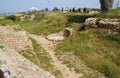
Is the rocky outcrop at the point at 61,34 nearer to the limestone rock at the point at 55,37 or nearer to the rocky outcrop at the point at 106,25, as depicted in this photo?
the limestone rock at the point at 55,37

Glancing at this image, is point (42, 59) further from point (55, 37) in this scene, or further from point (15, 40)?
point (55, 37)

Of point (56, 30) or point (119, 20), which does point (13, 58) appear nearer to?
point (119, 20)

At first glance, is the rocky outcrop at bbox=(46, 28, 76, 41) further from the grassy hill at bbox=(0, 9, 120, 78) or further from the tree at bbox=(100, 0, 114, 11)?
the tree at bbox=(100, 0, 114, 11)

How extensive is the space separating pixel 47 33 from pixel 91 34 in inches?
198

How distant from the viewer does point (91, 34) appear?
2083 cm

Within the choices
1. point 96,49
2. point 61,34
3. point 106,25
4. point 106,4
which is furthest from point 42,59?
point 106,4

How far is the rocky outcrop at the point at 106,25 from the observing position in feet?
66.9

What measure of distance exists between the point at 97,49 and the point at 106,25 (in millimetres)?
2706

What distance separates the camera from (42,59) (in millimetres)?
17312

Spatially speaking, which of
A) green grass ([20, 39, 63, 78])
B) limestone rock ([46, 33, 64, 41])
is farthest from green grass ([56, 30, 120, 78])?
green grass ([20, 39, 63, 78])

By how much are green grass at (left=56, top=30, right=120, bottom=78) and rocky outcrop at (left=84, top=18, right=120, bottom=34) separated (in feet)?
1.76

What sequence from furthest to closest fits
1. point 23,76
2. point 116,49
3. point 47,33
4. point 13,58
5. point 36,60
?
point 47,33, point 116,49, point 36,60, point 13,58, point 23,76

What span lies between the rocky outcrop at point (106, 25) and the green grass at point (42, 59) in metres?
4.80

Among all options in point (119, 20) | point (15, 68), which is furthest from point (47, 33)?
point (15, 68)
